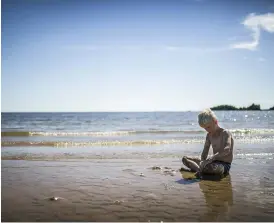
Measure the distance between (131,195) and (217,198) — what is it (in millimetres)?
1526

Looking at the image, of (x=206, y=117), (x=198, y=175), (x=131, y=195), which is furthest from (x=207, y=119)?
(x=131, y=195)

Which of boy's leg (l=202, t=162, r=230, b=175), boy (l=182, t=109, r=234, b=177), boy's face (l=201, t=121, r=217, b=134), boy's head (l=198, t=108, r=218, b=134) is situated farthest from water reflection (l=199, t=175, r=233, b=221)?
boy's head (l=198, t=108, r=218, b=134)

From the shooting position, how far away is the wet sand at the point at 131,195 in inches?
156

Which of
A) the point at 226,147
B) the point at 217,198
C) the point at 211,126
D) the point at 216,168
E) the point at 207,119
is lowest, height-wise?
the point at 217,198

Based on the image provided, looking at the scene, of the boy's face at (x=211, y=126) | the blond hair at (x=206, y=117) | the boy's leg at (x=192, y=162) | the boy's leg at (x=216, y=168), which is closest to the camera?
the blond hair at (x=206, y=117)

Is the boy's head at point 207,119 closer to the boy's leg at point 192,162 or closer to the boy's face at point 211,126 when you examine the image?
the boy's face at point 211,126

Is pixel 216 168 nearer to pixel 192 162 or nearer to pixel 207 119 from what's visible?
pixel 192 162

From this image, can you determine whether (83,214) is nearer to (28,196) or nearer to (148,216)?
(148,216)

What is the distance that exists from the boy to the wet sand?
1.23 ft

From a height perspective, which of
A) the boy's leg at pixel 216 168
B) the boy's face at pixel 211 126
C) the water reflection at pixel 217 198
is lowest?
the water reflection at pixel 217 198

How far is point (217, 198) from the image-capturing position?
191 inches

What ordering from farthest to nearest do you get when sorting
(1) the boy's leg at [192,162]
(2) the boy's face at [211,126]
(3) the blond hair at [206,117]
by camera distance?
(1) the boy's leg at [192,162] < (2) the boy's face at [211,126] < (3) the blond hair at [206,117]

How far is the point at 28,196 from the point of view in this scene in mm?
4883

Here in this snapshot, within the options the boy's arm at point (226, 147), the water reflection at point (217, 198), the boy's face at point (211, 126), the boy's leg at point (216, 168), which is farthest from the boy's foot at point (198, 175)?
the boy's face at point (211, 126)
